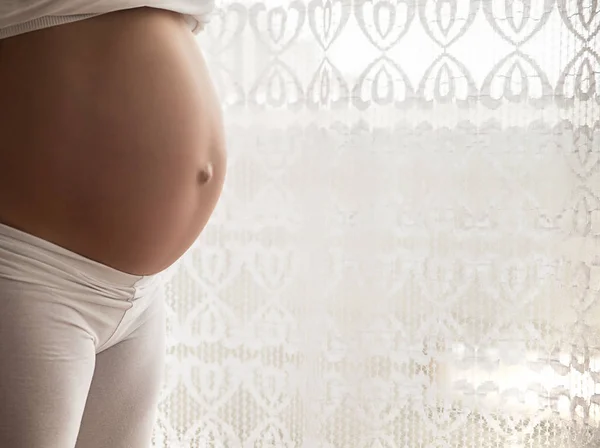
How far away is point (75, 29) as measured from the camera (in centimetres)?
85

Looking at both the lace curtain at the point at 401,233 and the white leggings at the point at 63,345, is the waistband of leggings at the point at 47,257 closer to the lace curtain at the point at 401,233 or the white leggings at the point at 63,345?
the white leggings at the point at 63,345

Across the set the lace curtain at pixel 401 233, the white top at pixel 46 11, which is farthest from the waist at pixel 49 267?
the lace curtain at pixel 401 233

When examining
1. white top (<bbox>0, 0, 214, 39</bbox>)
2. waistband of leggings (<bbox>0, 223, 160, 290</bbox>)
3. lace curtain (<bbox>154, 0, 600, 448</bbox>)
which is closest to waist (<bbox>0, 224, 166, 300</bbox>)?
waistband of leggings (<bbox>0, 223, 160, 290</bbox>)

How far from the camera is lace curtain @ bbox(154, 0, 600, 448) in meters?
1.37

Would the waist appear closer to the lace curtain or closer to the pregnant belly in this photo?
the pregnant belly

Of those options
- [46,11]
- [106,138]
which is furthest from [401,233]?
[46,11]

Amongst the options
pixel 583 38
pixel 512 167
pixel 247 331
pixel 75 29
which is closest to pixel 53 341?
→ pixel 75 29

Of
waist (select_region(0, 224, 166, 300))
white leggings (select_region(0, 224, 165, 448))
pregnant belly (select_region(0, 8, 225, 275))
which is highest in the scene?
pregnant belly (select_region(0, 8, 225, 275))

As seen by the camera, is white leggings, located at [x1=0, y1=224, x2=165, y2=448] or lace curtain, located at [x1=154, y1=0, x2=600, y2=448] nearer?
white leggings, located at [x1=0, y1=224, x2=165, y2=448]

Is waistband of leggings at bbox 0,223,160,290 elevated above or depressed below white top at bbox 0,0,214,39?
below

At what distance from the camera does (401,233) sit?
56.0 inches

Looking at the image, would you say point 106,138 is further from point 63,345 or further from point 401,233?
point 401,233

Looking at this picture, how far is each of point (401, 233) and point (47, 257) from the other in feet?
2.60

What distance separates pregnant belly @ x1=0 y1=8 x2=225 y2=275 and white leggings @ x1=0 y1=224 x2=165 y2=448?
0.03 m
